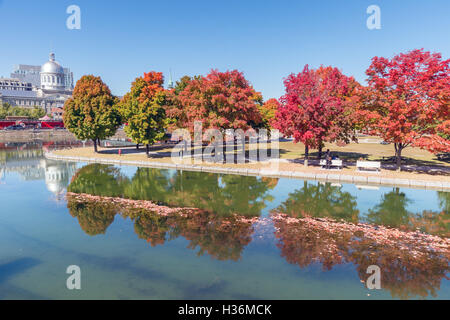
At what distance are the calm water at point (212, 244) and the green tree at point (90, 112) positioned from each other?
651 inches

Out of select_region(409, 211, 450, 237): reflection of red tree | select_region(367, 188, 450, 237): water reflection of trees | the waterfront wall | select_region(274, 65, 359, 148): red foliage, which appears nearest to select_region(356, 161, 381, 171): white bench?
select_region(274, 65, 359, 148): red foliage

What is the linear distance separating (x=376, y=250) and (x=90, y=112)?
38.4 metres

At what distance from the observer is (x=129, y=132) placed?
127 feet

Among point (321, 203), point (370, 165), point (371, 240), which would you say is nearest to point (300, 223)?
point (371, 240)

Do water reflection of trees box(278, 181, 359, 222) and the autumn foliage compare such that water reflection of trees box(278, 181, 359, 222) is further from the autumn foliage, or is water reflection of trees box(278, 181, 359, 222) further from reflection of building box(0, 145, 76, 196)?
reflection of building box(0, 145, 76, 196)

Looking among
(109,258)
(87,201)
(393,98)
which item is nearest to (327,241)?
(109,258)

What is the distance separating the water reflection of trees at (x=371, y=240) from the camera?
424 inches

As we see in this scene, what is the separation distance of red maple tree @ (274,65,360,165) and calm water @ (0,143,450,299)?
22.5 ft

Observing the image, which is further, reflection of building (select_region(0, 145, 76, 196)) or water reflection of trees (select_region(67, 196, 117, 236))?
reflection of building (select_region(0, 145, 76, 196))

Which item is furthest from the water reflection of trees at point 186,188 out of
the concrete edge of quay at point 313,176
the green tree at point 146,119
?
the green tree at point 146,119

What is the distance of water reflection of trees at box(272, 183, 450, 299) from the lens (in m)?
10.8

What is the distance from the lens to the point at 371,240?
13805 mm
